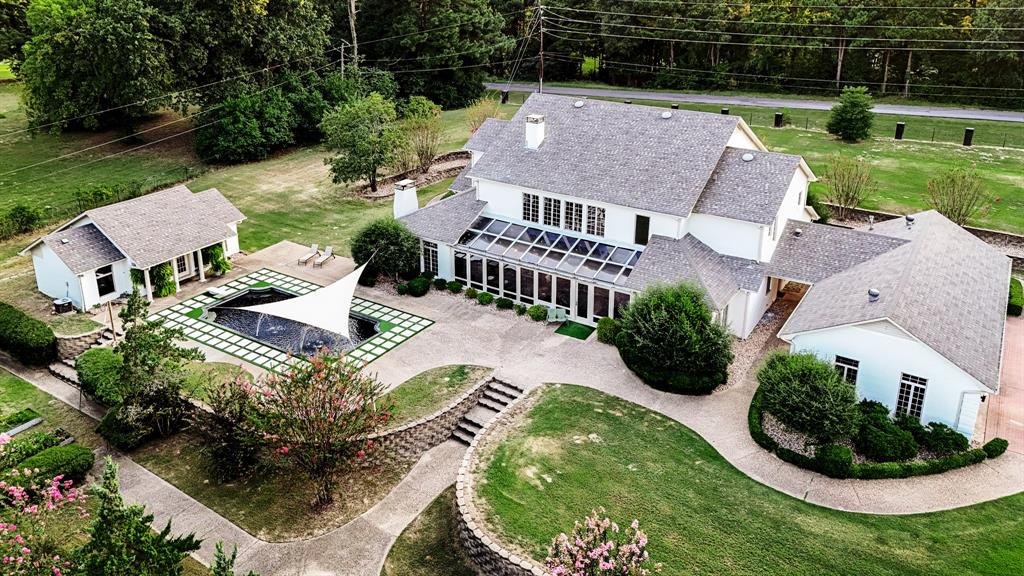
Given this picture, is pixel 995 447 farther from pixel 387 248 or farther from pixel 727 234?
pixel 387 248

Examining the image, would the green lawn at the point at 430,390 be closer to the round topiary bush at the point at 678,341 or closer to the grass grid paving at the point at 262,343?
the grass grid paving at the point at 262,343

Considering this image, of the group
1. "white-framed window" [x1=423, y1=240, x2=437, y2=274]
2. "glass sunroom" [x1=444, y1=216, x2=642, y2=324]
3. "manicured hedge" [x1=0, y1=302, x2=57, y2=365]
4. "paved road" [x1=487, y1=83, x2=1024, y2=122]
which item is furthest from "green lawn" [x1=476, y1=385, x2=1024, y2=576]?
"paved road" [x1=487, y1=83, x2=1024, y2=122]

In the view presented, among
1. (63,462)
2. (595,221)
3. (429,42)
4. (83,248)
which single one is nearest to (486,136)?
(595,221)

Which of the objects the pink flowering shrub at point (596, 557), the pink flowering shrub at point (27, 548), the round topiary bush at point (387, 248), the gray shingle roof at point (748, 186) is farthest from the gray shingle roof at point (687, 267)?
the pink flowering shrub at point (27, 548)

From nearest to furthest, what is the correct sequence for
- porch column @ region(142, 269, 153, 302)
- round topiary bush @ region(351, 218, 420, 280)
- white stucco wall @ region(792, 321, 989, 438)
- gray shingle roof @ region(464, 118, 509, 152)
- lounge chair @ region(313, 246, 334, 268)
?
white stucco wall @ region(792, 321, 989, 438), porch column @ region(142, 269, 153, 302), round topiary bush @ region(351, 218, 420, 280), lounge chair @ region(313, 246, 334, 268), gray shingle roof @ region(464, 118, 509, 152)

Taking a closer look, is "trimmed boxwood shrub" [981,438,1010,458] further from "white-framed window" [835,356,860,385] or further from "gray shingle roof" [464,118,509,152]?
"gray shingle roof" [464,118,509,152]

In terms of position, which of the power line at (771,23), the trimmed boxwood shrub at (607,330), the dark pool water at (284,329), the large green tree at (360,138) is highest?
the power line at (771,23)

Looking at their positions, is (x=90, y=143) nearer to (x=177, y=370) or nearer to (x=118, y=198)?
(x=118, y=198)
